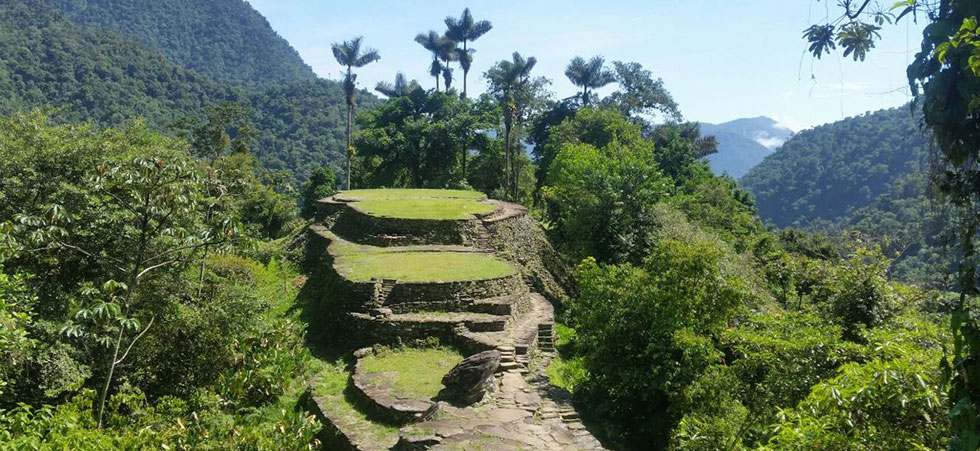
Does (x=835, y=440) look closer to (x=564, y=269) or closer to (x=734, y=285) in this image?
(x=734, y=285)

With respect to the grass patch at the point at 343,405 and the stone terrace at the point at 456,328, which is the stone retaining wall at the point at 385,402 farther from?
the grass patch at the point at 343,405

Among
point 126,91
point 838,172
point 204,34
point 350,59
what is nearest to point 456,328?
point 350,59

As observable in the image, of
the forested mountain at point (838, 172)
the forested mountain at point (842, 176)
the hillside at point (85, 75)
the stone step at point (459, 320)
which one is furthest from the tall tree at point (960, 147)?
the forested mountain at point (838, 172)

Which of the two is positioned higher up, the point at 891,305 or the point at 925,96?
the point at 925,96

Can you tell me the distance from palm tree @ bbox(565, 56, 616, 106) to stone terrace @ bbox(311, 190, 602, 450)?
26.2 meters

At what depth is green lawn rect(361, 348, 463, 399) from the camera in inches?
446

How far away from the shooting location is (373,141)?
126 feet

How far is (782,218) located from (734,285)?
261 ft

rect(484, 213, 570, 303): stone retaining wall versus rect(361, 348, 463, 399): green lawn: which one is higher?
rect(484, 213, 570, 303): stone retaining wall

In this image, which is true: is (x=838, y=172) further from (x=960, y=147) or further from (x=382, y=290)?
(x=960, y=147)

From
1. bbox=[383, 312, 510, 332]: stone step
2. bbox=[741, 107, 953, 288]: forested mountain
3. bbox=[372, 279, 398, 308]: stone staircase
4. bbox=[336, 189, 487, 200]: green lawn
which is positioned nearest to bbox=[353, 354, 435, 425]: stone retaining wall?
bbox=[383, 312, 510, 332]: stone step

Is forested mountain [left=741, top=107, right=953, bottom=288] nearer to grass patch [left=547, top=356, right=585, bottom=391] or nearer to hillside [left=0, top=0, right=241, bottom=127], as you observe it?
grass patch [left=547, top=356, right=585, bottom=391]

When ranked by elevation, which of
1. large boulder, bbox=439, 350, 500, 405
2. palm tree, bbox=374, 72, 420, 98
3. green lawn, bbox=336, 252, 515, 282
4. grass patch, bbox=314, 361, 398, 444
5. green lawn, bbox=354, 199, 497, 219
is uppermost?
palm tree, bbox=374, 72, 420, 98

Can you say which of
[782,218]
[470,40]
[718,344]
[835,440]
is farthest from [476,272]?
[782,218]
